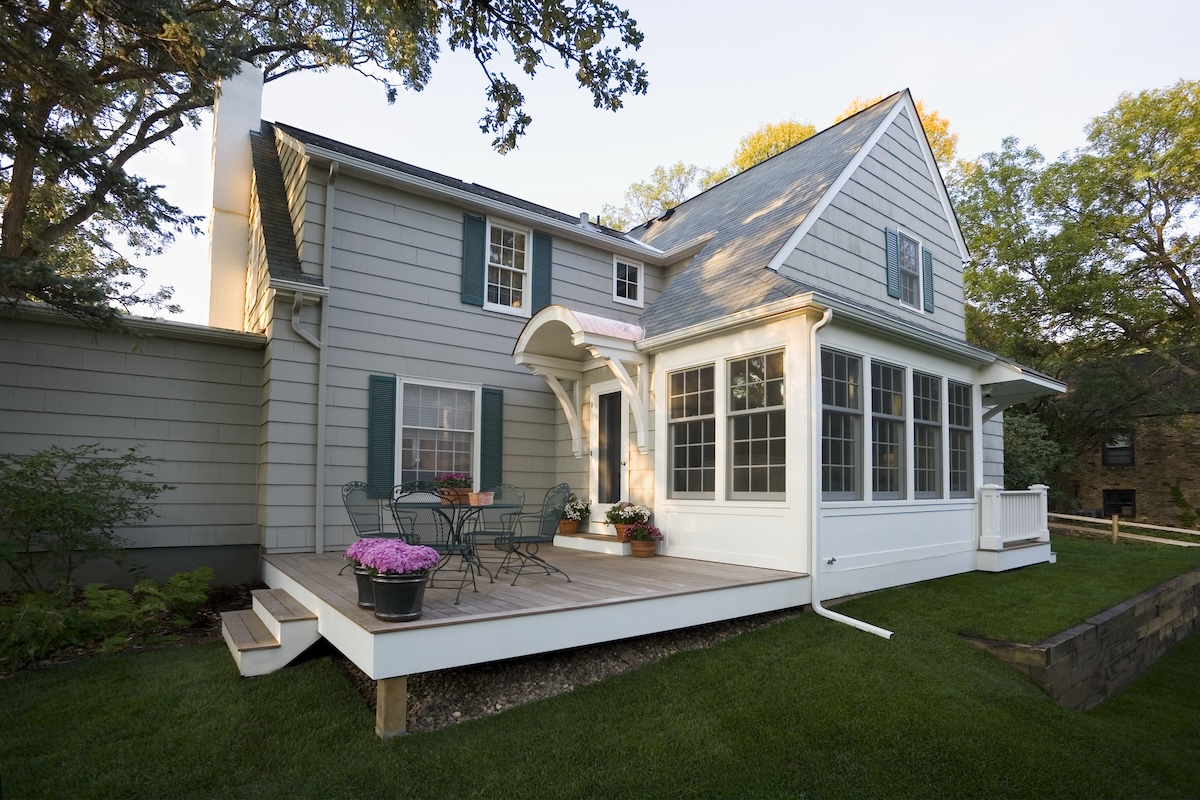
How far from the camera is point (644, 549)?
23.2 feet

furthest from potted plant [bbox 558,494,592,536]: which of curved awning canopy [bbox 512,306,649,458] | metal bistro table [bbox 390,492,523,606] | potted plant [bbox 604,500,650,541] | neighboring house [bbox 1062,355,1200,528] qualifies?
neighboring house [bbox 1062,355,1200,528]

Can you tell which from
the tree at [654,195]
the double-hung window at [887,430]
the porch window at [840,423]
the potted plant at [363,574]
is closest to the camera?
the potted plant at [363,574]

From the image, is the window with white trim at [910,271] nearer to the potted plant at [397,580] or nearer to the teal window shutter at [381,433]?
the teal window shutter at [381,433]

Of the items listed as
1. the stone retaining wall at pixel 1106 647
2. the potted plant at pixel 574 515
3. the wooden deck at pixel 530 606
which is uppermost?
the potted plant at pixel 574 515

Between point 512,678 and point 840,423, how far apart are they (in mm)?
3930

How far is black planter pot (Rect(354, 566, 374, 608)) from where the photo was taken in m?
4.02

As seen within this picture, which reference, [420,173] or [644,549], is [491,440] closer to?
[644,549]

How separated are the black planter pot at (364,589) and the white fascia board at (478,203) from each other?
16.6 ft

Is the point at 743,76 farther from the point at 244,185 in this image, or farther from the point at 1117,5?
the point at 244,185

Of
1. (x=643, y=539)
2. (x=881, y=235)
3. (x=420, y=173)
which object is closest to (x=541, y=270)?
(x=420, y=173)

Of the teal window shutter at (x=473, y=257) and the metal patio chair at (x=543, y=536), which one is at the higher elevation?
the teal window shutter at (x=473, y=257)

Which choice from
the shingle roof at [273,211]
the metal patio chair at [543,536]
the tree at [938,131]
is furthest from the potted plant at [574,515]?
the tree at [938,131]

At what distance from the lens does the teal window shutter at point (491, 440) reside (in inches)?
335

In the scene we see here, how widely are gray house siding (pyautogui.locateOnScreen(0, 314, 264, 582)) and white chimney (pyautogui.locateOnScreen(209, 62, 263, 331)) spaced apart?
2.31 meters
